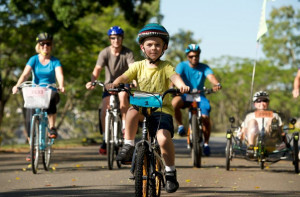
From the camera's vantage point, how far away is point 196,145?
35.3 feet

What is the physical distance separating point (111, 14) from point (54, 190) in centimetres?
4462

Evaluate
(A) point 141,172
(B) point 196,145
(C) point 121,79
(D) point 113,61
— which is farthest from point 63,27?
(A) point 141,172

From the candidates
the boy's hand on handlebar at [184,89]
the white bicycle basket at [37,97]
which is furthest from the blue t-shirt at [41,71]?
the boy's hand on handlebar at [184,89]

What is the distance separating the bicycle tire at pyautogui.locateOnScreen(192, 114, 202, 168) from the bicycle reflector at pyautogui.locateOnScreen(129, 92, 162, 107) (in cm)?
457

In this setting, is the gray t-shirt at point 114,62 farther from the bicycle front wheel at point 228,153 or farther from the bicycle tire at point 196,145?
the bicycle front wheel at point 228,153

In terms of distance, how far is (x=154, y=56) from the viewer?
6738mm

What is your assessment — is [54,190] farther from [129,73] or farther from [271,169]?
[271,169]

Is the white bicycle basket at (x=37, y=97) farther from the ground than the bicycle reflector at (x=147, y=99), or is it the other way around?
the white bicycle basket at (x=37, y=97)

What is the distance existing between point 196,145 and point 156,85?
13.6ft

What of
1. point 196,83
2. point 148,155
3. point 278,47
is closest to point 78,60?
point 196,83

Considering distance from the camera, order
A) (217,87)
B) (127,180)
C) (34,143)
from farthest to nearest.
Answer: (217,87) → (34,143) → (127,180)

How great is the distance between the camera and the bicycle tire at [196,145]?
1072 centimetres

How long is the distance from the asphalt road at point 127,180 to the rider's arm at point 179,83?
1.47 meters

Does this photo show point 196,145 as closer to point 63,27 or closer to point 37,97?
point 37,97
